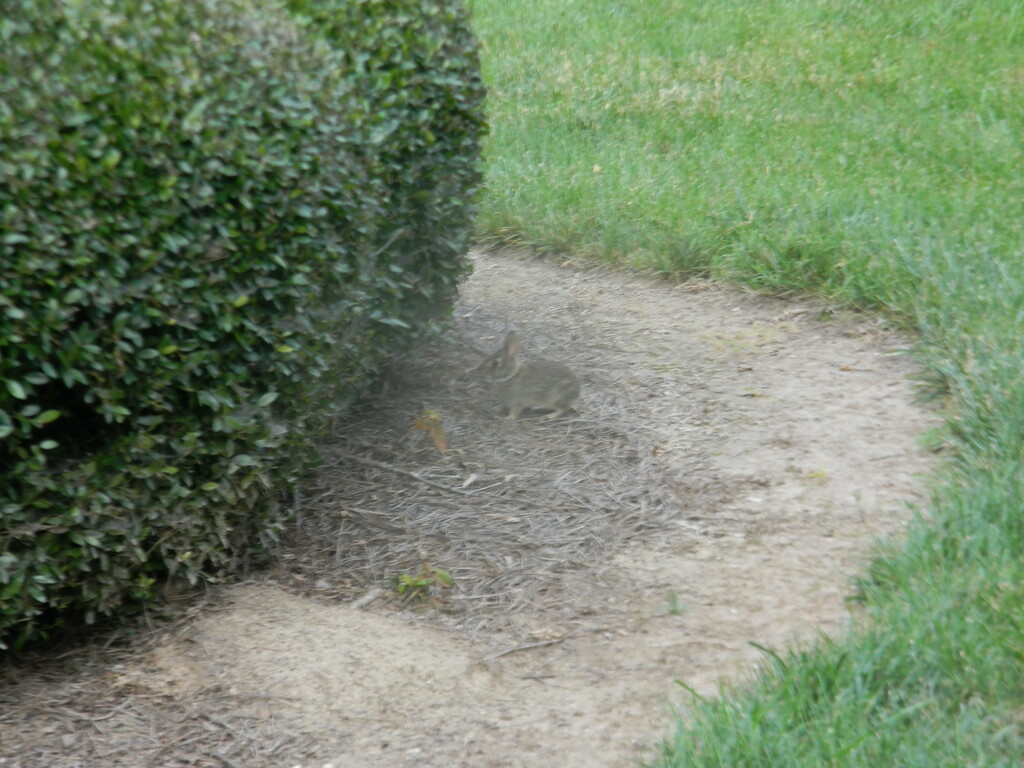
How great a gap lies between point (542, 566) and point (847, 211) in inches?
147

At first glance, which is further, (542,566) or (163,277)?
(542,566)

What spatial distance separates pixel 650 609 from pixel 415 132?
2327 millimetres

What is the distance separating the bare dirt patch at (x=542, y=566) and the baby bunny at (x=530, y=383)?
0.10m

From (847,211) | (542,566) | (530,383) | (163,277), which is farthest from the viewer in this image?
(847,211)

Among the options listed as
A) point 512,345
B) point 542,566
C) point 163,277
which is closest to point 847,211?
point 512,345

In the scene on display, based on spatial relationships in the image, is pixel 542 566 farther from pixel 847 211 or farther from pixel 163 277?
pixel 847 211

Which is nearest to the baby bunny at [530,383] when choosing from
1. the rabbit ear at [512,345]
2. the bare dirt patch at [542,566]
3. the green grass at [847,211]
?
the rabbit ear at [512,345]

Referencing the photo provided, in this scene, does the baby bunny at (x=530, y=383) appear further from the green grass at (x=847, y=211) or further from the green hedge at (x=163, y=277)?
the green grass at (x=847, y=211)

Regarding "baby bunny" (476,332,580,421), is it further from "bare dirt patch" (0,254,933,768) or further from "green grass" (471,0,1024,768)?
"green grass" (471,0,1024,768)

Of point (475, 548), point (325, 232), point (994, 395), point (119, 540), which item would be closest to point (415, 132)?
point (325, 232)

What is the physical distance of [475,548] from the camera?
4461 mm

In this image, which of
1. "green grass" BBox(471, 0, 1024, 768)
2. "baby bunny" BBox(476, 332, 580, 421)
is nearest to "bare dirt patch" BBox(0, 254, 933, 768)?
"baby bunny" BBox(476, 332, 580, 421)

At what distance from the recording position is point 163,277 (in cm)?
361

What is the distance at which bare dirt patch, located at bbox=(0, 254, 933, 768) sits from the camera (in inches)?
138
